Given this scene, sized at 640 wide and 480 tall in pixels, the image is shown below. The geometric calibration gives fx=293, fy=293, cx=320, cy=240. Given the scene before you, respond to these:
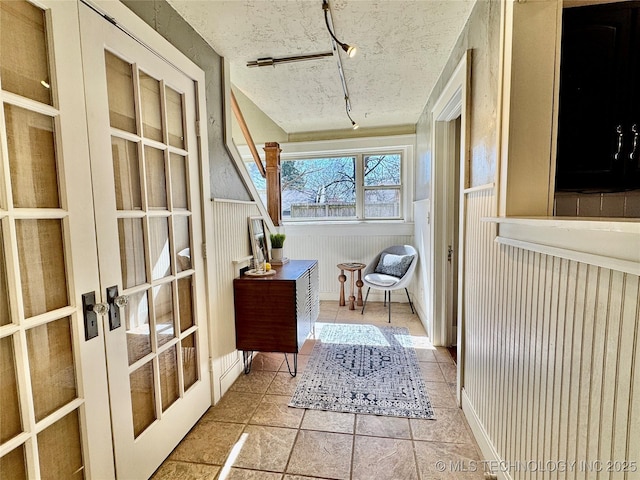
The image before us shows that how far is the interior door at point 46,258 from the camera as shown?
0.90 m

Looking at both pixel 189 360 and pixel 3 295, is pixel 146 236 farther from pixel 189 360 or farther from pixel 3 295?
pixel 189 360

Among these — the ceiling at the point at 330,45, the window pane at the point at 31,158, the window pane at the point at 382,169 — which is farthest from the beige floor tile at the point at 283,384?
the window pane at the point at 382,169

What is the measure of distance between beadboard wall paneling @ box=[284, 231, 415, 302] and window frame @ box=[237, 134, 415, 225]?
252mm

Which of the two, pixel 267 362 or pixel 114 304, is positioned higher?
pixel 114 304

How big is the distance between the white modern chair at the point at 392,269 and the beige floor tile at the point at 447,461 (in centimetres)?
172

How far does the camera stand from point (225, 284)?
2160 millimetres

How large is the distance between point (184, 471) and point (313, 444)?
26.7 inches

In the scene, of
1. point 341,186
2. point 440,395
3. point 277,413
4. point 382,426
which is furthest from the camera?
point 341,186

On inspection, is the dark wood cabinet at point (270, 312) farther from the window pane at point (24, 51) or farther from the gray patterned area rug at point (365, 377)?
the window pane at point (24, 51)

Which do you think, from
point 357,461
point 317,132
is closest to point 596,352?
point 357,461

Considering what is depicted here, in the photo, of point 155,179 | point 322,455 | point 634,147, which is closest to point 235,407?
point 322,455

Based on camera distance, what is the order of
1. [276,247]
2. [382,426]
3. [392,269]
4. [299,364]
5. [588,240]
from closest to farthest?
[588,240] < [382,426] < [299,364] < [276,247] < [392,269]

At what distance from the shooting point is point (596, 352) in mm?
747

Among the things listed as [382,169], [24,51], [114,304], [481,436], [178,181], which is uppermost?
[382,169]
